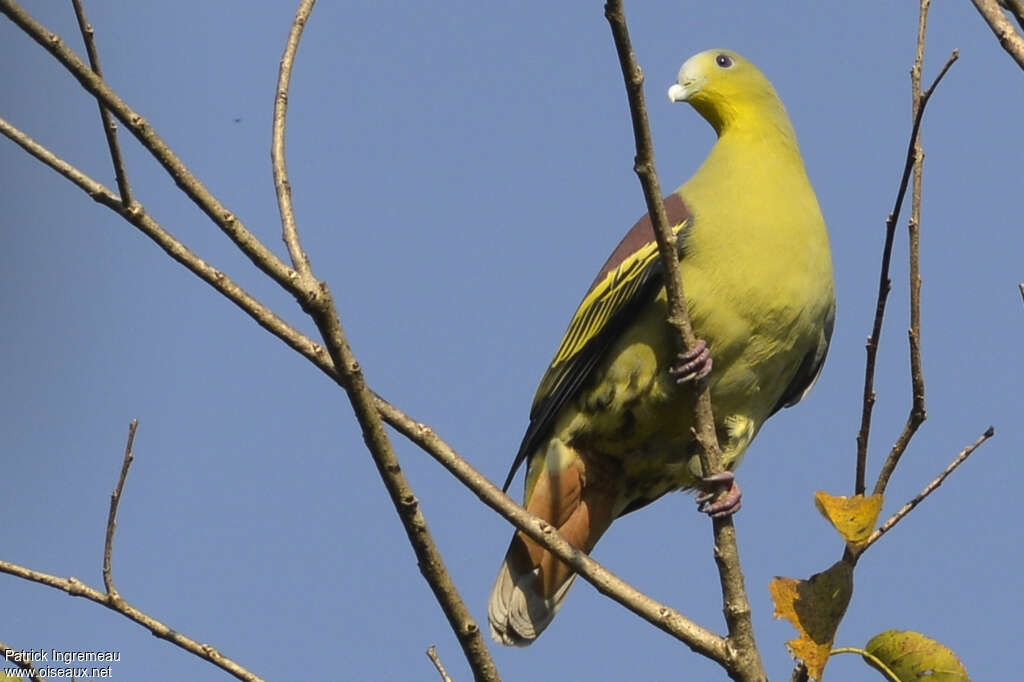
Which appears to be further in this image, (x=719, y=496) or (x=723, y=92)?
(x=723, y=92)

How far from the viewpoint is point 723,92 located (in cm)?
466

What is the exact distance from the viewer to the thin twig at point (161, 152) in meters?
2.00

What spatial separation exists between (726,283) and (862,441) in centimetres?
138

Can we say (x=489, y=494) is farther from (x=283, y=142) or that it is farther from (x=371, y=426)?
(x=283, y=142)

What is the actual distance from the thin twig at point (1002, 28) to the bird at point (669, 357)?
145 centimetres

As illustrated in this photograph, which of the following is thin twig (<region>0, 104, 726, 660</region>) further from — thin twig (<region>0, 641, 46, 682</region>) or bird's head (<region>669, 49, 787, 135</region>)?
bird's head (<region>669, 49, 787, 135</region>)

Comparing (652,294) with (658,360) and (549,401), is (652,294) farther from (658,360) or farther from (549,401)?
(549,401)

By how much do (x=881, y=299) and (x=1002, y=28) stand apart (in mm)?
559

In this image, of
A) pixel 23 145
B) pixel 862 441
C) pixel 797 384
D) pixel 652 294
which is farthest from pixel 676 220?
pixel 23 145

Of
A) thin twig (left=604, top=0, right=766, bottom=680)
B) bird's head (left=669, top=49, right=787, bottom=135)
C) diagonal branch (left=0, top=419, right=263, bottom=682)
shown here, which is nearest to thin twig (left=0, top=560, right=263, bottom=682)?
diagonal branch (left=0, top=419, right=263, bottom=682)

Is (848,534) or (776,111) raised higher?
(776,111)

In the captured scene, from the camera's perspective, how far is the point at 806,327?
4.02 m

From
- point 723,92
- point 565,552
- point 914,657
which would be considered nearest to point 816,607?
point 914,657

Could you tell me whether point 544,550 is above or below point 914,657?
above
